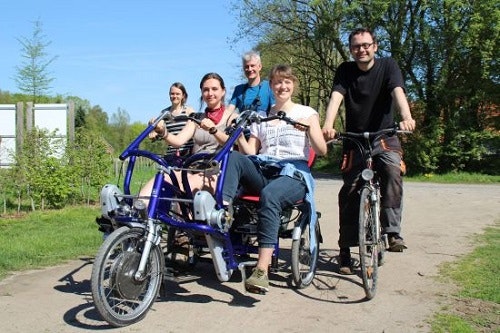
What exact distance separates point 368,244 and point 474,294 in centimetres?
95

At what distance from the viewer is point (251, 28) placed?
2838cm

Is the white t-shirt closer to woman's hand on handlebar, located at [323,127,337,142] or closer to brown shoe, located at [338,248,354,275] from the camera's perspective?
woman's hand on handlebar, located at [323,127,337,142]

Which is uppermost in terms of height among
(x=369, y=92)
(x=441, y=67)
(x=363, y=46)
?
(x=441, y=67)

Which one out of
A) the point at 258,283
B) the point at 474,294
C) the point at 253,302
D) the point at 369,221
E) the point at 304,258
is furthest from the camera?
the point at 304,258

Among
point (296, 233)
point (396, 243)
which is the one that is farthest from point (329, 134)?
point (396, 243)

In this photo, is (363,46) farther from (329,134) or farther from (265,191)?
(265,191)

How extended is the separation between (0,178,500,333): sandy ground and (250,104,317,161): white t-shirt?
1129mm

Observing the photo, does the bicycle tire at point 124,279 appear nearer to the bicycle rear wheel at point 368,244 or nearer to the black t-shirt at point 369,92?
the bicycle rear wheel at point 368,244

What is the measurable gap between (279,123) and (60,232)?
398 cm

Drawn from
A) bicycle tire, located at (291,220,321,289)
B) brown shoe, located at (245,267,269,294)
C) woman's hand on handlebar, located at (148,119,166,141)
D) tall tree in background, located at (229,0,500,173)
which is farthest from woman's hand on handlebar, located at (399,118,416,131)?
tall tree in background, located at (229,0,500,173)

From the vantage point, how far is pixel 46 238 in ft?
23.7

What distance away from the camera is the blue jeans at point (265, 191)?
459 cm

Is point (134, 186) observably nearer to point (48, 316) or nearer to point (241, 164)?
point (241, 164)

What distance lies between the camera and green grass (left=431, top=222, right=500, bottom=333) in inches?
158
